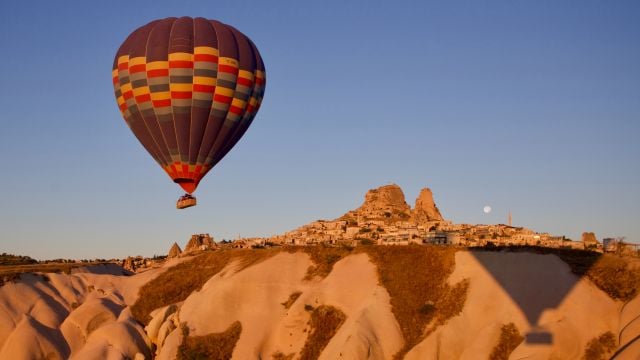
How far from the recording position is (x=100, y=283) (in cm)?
9219

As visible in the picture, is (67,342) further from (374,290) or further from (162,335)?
(374,290)

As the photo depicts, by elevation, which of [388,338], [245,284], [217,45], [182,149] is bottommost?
[388,338]

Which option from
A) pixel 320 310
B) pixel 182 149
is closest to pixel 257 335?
pixel 320 310

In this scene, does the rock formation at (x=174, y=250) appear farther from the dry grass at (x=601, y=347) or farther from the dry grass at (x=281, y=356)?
the dry grass at (x=601, y=347)

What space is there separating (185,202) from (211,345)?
1357cm

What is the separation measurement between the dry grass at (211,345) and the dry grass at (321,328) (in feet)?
22.6

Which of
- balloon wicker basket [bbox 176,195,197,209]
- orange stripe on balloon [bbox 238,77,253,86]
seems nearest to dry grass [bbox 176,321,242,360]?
balloon wicker basket [bbox 176,195,197,209]

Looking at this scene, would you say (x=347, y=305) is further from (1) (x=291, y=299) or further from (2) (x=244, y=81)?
(2) (x=244, y=81)

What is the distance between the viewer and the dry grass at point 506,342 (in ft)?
205

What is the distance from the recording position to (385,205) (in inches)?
5251

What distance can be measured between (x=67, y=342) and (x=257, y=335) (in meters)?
19.2

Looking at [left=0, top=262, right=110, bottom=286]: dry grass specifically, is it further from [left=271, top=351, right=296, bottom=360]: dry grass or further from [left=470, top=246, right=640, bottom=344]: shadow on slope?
[left=470, top=246, right=640, bottom=344]: shadow on slope

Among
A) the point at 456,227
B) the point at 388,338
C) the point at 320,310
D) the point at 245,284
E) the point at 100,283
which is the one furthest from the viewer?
the point at 456,227

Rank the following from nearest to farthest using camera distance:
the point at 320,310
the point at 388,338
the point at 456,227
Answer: the point at 388,338, the point at 320,310, the point at 456,227
